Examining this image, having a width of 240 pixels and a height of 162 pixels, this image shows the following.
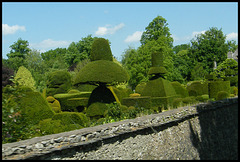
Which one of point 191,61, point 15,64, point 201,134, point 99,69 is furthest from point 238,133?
point 15,64

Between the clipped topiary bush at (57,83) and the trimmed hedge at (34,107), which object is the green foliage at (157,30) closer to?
the clipped topiary bush at (57,83)

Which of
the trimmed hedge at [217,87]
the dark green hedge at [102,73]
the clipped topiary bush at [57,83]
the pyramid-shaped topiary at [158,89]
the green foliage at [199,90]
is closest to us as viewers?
the dark green hedge at [102,73]

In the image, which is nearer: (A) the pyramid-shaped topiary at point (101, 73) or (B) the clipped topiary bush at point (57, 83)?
(A) the pyramid-shaped topiary at point (101, 73)

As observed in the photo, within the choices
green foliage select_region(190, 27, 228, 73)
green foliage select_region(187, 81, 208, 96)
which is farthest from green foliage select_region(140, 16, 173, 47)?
green foliage select_region(187, 81, 208, 96)

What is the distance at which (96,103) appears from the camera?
46.6 feet

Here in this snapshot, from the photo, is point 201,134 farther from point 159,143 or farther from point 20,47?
point 20,47

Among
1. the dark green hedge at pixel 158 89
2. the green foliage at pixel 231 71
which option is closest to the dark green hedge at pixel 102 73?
the dark green hedge at pixel 158 89

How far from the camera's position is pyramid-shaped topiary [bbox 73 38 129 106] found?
565 inches

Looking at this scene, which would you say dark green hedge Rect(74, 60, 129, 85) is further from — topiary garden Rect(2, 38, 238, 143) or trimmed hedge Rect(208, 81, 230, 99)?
trimmed hedge Rect(208, 81, 230, 99)

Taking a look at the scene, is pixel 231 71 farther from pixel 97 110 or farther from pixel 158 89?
pixel 97 110

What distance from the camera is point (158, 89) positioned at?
1869cm

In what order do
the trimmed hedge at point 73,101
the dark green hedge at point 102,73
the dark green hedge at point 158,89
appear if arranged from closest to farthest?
the dark green hedge at point 102,73 → the dark green hedge at point 158,89 → the trimmed hedge at point 73,101

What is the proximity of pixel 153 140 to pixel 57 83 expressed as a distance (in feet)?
59.1

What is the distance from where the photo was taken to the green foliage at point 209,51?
158ft
